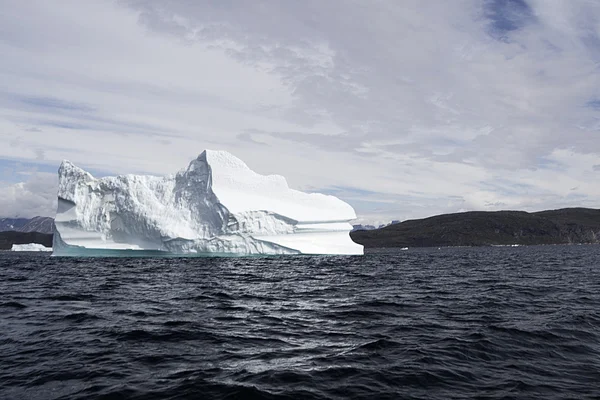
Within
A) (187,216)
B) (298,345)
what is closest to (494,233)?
(187,216)

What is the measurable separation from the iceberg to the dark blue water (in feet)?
72.3

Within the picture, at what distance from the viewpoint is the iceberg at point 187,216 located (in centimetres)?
3750

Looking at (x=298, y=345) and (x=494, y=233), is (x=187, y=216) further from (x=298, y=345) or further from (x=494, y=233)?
(x=494, y=233)

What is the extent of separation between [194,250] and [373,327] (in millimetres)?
30947

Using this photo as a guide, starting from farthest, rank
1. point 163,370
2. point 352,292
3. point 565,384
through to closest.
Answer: point 352,292 → point 163,370 → point 565,384

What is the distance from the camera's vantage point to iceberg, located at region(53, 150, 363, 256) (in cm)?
3750

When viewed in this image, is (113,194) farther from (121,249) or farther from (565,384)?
(565,384)

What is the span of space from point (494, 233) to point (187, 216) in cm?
17673

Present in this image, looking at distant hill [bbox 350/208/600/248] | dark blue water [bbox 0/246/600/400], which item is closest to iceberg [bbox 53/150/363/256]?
dark blue water [bbox 0/246/600/400]

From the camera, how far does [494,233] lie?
606ft

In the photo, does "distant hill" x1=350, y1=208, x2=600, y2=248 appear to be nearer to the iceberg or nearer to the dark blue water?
the iceberg

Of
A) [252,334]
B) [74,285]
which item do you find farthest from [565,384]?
[74,285]

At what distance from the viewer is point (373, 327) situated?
388 inches

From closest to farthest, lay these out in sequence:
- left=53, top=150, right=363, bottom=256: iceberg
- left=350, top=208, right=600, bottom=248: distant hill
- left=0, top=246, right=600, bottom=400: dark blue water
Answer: left=0, top=246, right=600, bottom=400: dark blue water → left=53, top=150, right=363, bottom=256: iceberg → left=350, top=208, right=600, bottom=248: distant hill
